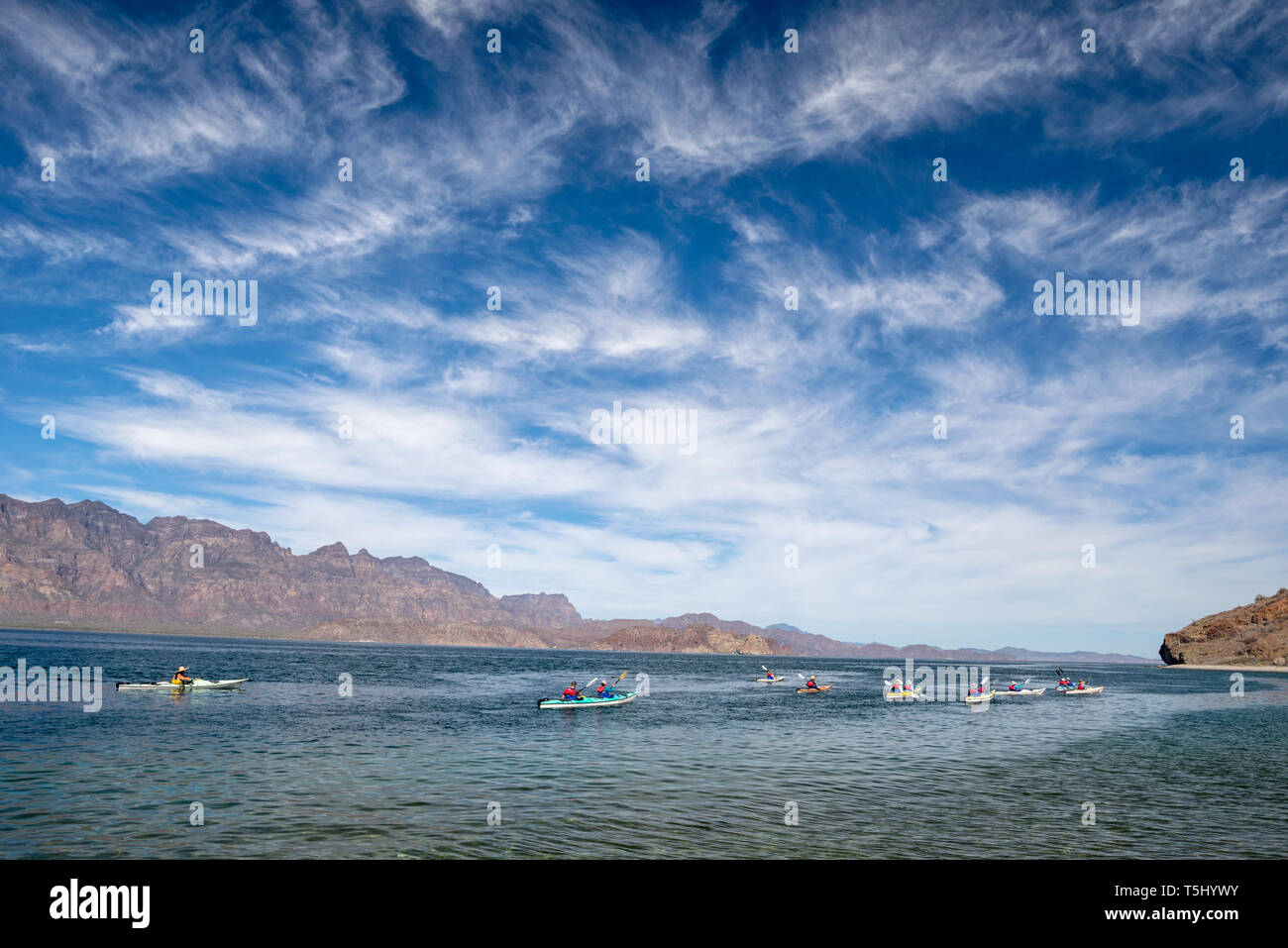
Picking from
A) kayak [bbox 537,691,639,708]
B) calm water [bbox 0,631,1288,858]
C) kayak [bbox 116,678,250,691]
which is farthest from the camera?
kayak [bbox 116,678,250,691]

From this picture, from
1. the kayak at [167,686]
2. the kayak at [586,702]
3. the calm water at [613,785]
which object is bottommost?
the kayak at [586,702]

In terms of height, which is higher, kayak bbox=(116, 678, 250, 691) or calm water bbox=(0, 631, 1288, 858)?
calm water bbox=(0, 631, 1288, 858)

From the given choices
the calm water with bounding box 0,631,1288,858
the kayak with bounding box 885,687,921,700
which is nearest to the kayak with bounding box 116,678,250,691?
the calm water with bounding box 0,631,1288,858

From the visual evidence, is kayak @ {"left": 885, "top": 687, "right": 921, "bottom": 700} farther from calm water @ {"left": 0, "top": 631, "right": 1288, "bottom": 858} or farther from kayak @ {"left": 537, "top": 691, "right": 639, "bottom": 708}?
kayak @ {"left": 537, "top": 691, "right": 639, "bottom": 708}

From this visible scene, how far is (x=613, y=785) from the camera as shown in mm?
Answer: 34219

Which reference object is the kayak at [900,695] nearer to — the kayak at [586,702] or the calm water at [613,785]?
the calm water at [613,785]

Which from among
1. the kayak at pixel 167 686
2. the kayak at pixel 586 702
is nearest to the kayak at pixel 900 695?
the kayak at pixel 586 702

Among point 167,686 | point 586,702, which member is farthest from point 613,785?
point 167,686

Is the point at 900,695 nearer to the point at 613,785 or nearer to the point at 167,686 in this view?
the point at 613,785

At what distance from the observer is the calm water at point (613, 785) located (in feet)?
79.0

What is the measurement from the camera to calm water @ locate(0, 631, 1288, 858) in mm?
24078

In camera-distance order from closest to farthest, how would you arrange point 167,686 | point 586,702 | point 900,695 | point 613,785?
point 613,785
point 586,702
point 167,686
point 900,695
